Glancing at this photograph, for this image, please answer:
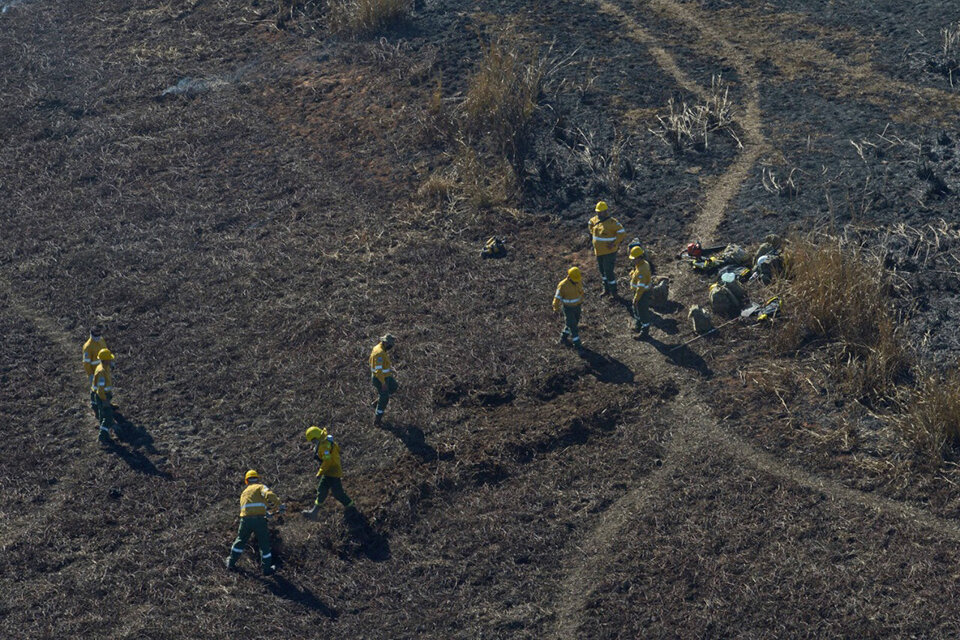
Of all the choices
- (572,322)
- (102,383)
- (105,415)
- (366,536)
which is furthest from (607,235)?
(105,415)

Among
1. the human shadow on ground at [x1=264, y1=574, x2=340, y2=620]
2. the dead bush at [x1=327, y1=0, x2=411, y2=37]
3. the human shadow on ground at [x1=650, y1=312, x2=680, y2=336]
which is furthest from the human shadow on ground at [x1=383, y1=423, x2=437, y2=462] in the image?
the dead bush at [x1=327, y1=0, x2=411, y2=37]

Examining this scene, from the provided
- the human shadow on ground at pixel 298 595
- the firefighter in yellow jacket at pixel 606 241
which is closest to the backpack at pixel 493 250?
the firefighter in yellow jacket at pixel 606 241

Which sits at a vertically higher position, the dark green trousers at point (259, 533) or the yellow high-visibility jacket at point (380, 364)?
the yellow high-visibility jacket at point (380, 364)

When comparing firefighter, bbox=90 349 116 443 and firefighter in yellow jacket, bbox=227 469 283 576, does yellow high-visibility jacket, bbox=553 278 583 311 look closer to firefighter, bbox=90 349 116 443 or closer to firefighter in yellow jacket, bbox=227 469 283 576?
firefighter in yellow jacket, bbox=227 469 283 576

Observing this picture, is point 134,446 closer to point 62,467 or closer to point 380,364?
point 62,467

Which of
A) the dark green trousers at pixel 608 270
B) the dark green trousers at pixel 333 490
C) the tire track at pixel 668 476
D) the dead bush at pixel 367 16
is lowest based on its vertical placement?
the tire track at pixel 668 476

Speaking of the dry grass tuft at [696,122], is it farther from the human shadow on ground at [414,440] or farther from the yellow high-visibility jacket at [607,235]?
the human shadow on ground at [414,440]
